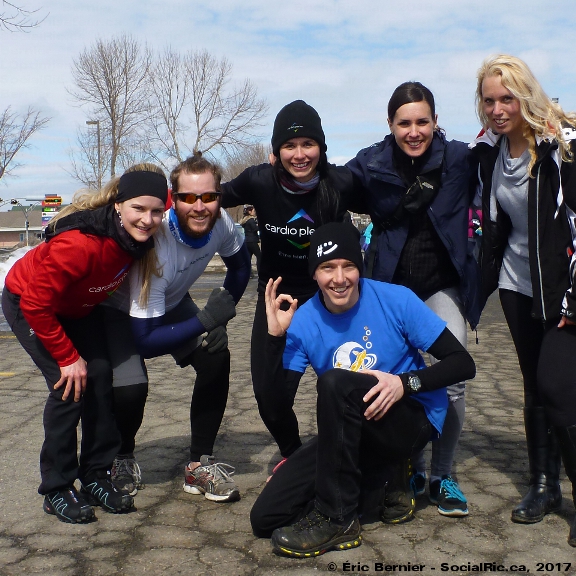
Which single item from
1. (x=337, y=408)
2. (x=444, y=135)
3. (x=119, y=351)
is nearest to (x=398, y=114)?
(x=444, y=135)

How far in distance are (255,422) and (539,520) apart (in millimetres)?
2372

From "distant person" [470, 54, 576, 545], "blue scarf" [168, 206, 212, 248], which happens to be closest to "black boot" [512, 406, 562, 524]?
"distant person" [470, 54, 576, 545]

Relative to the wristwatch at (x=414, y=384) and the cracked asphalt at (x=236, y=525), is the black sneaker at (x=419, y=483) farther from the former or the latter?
the wristwatch at (x=414, y=384)

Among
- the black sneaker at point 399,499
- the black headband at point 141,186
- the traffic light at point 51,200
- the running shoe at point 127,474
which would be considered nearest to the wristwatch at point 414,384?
the black sneaker at point 399,499

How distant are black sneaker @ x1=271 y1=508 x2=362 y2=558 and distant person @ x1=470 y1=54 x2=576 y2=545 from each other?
822 mm

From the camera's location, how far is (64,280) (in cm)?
340

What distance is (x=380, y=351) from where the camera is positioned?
342 centimetres

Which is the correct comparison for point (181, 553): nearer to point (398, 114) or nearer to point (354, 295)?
point (354, 295)

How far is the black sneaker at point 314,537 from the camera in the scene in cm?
311

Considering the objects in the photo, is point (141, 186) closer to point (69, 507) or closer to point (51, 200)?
point (69, 507)

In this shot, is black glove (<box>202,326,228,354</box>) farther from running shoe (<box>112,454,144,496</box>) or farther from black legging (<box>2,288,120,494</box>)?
running shoe (<box>112,454,144,496</box>)

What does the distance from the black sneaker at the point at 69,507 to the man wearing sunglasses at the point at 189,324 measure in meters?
0.34

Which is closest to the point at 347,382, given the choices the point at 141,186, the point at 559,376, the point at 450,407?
the point at 450,407

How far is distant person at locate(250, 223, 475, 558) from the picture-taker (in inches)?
124
